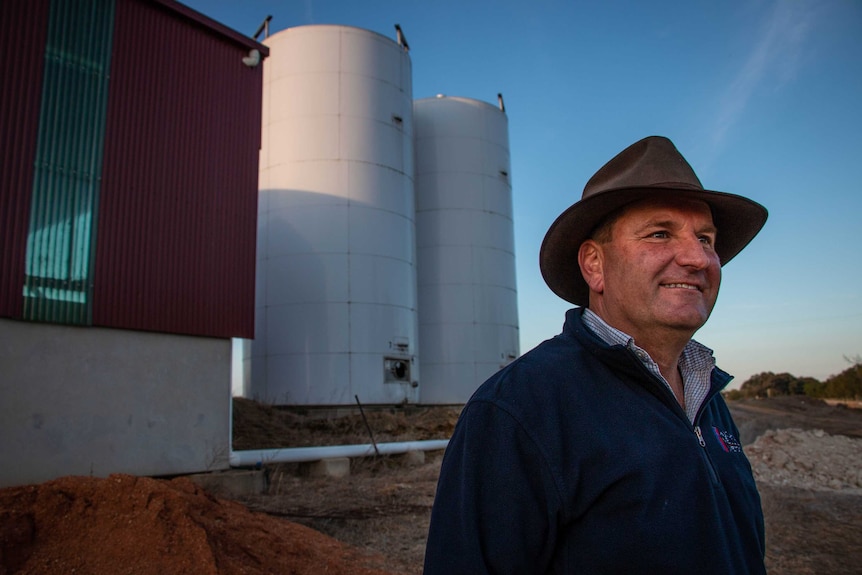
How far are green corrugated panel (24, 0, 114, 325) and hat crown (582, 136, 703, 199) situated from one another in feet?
24.6

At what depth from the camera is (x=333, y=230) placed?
14.4 m

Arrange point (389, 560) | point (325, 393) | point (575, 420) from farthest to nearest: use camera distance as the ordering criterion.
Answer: point (325, 393) < point (389, 560) < point (575, 420)

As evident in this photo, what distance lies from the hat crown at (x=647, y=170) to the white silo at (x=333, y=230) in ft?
40.2

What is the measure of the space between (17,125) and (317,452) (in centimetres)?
619

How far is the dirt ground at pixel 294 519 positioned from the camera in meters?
4.66

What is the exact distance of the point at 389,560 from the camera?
5844mm

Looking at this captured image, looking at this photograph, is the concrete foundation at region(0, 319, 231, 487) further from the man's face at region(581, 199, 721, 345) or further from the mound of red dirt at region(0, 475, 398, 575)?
the man's face at region(581, 199, 721, 345)

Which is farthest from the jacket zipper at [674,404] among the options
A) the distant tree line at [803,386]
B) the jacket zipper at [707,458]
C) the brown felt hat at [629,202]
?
the distant tree line at [803,386]

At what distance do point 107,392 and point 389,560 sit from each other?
441cm

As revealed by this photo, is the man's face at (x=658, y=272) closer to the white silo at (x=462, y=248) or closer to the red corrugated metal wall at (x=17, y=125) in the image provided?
the red corrugated metal wall at (x=17, y=125)

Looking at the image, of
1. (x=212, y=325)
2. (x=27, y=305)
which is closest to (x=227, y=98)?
(x=212, y=325)

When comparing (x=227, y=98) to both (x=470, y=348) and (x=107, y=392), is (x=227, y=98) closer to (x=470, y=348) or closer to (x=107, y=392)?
(x=107, y=392)

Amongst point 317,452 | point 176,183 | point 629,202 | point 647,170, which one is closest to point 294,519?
point 317,452

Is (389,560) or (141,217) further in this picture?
(141,217)
